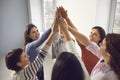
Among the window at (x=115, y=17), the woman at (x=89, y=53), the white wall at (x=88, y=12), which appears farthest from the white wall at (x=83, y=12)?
the woman at (x=89, y=53)

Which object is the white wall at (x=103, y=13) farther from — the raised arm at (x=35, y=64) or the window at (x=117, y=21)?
the raised arm at (x=35, y=64)

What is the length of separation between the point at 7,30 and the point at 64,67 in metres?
1.97

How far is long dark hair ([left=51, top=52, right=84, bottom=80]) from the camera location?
88cm

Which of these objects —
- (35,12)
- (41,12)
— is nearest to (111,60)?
(35,12)

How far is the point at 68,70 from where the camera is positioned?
35.1 inches

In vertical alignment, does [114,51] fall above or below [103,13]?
below

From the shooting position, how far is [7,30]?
8.60 feet

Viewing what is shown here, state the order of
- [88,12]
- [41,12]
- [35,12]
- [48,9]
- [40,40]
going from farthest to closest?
[48,9] → [41,12] → [35,12] → [88,12] → [40,40]

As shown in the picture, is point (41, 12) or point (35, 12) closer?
point (35, 12)

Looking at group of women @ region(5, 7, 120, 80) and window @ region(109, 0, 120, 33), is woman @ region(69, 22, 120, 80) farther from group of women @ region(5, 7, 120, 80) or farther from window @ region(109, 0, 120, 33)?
window @ region(109, 0, 120, 33)

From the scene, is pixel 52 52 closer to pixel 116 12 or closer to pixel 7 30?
pixel 7 30

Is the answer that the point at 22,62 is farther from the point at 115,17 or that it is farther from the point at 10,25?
the point at 115,17

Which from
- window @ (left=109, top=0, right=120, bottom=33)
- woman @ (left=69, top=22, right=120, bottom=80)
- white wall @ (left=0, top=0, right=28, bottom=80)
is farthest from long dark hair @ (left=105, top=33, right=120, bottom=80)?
white wall @ (left=0, top=0, right=28, bottom=80)

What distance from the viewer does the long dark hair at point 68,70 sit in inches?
34.7
